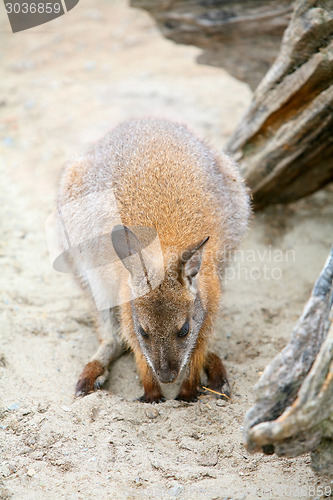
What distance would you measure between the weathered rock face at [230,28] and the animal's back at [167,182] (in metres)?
2.00

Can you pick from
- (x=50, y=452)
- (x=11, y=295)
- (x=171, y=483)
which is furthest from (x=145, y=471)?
(x=11, y=295)

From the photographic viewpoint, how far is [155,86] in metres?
8.31

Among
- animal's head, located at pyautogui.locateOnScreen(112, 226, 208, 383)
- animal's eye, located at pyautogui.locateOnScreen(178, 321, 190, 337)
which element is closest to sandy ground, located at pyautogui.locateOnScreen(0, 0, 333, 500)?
animal's head, located at pyautogui.locateOnScreen(112, 226, 208, 383)

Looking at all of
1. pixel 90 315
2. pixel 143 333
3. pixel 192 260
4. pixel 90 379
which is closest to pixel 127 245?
pixel 192 260

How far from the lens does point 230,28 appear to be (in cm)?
618

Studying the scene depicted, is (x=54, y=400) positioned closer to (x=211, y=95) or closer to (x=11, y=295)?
(x=11, y=295)

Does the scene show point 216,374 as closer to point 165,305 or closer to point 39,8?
point 165,305

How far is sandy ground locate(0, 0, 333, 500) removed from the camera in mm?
3152

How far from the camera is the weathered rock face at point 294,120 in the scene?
4664 mm

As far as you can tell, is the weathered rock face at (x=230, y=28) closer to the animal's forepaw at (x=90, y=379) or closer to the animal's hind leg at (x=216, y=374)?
the animal's hind leg at (x=216, y=374)

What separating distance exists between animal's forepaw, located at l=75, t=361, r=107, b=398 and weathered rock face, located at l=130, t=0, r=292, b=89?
4.04 meters

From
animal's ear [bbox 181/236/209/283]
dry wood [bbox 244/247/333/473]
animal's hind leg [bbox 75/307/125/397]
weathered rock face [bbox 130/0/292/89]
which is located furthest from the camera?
weathered rock face [bbox 130/0/292/89]

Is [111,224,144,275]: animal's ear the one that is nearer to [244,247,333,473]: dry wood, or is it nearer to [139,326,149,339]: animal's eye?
[139,326,149,339]: animal's eye

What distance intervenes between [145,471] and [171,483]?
0.19m
